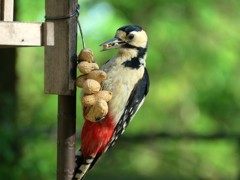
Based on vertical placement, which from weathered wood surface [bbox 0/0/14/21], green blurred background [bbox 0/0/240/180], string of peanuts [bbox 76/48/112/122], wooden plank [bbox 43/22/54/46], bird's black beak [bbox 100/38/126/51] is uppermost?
weathered wood surface [bbox 0/0/14/21]

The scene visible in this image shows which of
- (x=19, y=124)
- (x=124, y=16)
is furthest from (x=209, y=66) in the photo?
(x=19, y=124)

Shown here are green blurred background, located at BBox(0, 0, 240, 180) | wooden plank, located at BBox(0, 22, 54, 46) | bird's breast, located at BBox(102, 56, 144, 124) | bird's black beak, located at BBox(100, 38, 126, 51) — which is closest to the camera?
wooden plank, located at BBox(0, 22, 54, 46)

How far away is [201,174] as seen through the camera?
743cm

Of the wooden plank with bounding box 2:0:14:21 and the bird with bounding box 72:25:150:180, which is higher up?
the wooden plank with bounding box 2:0:14:21

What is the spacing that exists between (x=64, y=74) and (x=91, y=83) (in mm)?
125

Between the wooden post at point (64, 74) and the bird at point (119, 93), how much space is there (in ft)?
0.70

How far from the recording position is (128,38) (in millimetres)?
3549

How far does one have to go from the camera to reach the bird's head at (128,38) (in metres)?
3.49

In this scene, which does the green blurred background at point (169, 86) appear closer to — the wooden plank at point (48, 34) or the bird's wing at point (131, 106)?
the bird's wing at point (131, 106)

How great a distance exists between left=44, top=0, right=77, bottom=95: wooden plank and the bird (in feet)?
1.12

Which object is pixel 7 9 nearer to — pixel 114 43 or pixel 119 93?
pixel 114 43

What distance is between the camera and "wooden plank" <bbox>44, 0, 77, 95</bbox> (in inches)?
123

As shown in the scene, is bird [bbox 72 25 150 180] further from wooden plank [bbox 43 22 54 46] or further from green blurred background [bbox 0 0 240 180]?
green blurred background [bbox 0 0 240 180]

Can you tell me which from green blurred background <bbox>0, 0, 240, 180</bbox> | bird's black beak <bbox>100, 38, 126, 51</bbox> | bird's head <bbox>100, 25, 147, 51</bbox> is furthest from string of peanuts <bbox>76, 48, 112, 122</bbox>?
green blurred background <bbox>0, 0, 240, 180</bbox>
